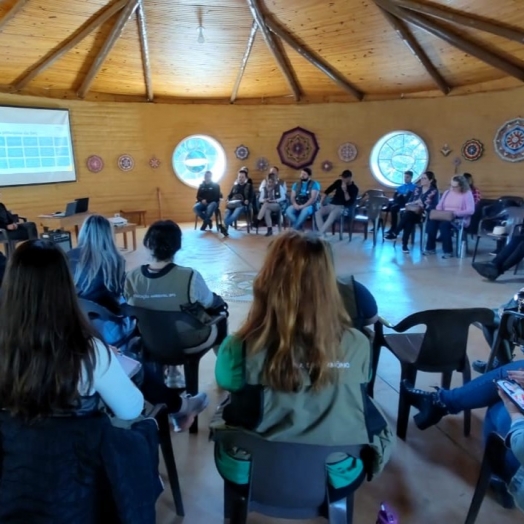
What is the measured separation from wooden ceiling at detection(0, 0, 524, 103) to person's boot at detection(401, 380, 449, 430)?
207 inches

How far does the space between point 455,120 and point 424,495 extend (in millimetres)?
8115

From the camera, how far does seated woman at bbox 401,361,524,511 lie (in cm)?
143

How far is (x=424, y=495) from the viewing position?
1.95 m

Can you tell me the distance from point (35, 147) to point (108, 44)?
233 centimetres

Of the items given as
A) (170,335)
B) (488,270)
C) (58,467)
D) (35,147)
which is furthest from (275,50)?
(58,467)

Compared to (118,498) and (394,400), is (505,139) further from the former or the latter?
(118,498)

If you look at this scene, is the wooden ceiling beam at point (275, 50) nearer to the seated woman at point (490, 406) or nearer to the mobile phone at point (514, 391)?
the seated woman at point (490, 406)

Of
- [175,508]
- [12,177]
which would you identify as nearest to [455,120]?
[12,177]

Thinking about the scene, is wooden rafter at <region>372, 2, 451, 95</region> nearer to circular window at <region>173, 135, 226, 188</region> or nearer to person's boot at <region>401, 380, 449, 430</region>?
circular window at <region>173, 135, 226, 188</region>

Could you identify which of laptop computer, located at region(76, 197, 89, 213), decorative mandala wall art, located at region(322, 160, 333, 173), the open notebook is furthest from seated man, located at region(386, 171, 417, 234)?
the open notebook

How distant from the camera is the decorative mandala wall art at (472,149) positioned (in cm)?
842

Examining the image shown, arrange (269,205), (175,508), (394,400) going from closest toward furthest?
1. (175,508)
2. (394,400)
3. (269,205)

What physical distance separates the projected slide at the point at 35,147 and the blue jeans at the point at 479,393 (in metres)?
8.03

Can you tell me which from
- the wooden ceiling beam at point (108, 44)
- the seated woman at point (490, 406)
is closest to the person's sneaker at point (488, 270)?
the seated woman at point (490, 406)
